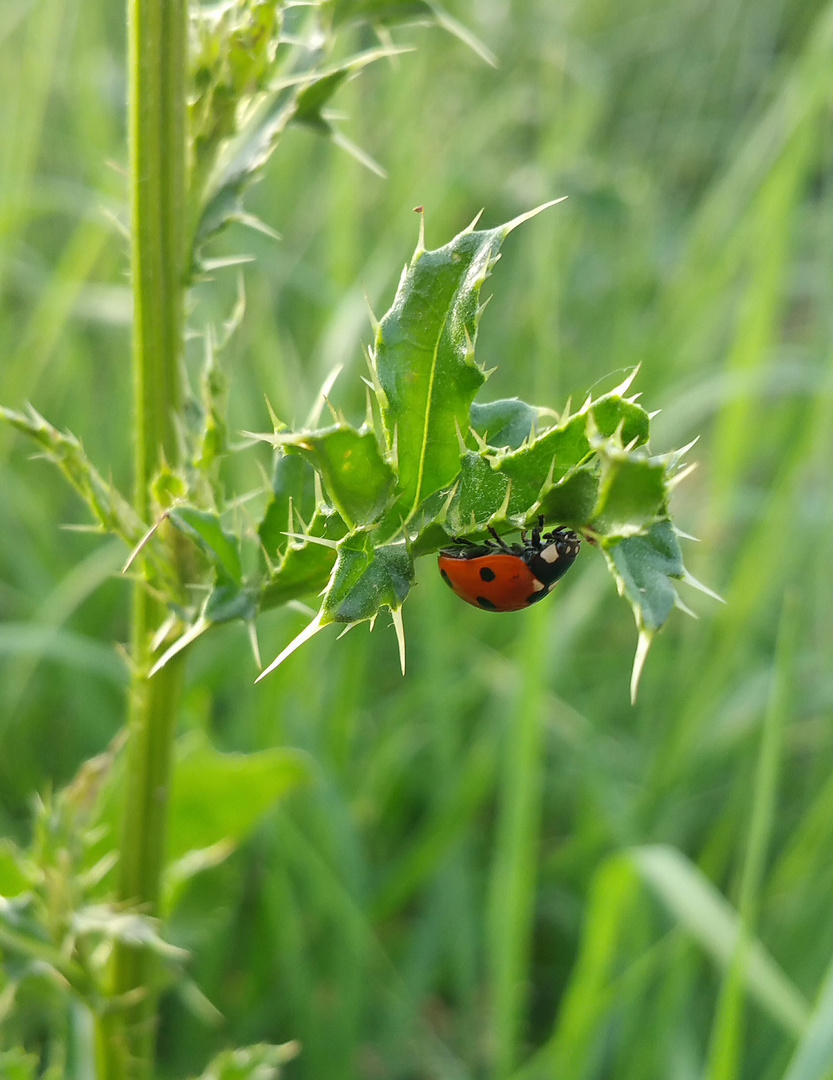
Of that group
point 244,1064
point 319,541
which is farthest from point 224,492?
point 244,1064

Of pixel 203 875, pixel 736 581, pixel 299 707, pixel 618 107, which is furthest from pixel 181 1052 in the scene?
pixel 618 107

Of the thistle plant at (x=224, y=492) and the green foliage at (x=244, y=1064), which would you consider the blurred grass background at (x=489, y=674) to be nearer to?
the green foliage at (x=244, y=1064)

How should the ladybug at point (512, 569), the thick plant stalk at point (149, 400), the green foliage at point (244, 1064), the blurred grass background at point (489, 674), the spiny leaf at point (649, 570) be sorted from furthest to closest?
the blurred grass background at point (489, 674), the green foliage at point (244, 1064), the ladybug at point (512, 569), the thick plant stalk at point (149, 400), the spiny leaf at point (649, 570)

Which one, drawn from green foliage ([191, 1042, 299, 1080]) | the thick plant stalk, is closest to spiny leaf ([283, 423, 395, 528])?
the thick plant stalk

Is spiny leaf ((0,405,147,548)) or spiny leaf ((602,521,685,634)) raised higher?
spiny leaf ((602,521,685,634))

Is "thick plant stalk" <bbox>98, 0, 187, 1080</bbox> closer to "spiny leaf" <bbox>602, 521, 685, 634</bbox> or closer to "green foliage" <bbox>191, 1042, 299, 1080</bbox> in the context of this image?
"green foliage" <bbox>191, 1042, 299, 1080</bbox>

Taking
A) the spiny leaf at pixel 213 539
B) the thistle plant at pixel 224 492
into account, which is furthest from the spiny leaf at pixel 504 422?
the spiny leaf at pixel 213 539

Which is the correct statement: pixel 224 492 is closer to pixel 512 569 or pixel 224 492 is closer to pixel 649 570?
pixel 512 569
